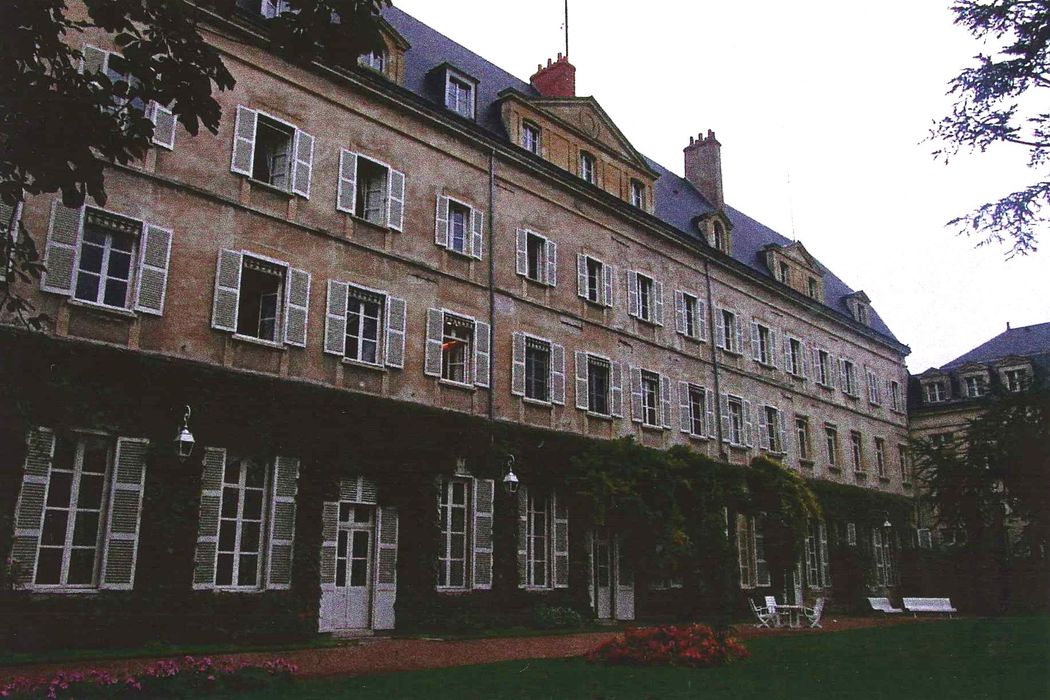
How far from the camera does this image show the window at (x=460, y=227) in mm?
19094

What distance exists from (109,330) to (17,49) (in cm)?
729

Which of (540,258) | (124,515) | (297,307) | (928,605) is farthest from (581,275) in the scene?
(928,605)

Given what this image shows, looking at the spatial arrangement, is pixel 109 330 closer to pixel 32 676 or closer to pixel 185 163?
pixel 185 163

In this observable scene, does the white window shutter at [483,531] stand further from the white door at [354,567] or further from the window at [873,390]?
the window at [873,390]

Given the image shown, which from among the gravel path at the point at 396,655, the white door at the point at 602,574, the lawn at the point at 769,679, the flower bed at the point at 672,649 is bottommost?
the gravel path at the point at 396,655

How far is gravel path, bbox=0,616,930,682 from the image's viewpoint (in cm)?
1042

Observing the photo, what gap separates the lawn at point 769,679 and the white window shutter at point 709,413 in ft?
42.0

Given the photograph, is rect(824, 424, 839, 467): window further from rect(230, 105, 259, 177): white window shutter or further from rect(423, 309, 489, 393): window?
rect(230, 105, 259, 177): white window shutter

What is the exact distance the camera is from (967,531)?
25.2 m

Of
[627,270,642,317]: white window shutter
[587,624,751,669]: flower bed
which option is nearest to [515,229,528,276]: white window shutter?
[627,270,642,317]: white window shutter

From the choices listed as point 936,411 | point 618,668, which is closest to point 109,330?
point 618,668

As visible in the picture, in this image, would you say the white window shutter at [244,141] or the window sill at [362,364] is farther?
the window sill at [362,364]

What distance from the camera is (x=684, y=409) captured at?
82.7ft

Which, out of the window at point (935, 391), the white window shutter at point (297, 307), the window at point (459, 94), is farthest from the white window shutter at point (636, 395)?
the window at point (935, 391)
